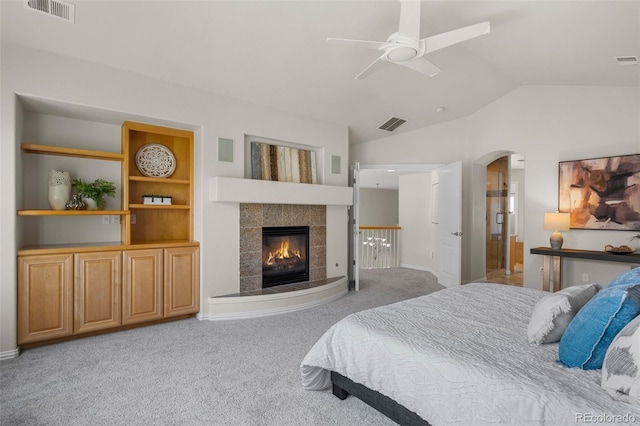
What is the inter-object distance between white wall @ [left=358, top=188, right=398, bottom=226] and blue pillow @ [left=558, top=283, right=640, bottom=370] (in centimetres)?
1105

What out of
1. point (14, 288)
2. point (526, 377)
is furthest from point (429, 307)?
point (14, 288)

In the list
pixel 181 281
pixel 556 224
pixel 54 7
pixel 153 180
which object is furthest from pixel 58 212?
pixel 556 224

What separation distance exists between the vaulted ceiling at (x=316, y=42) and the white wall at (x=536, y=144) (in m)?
0.33

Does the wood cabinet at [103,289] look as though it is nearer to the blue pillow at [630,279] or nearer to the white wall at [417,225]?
the blue pillow at [630,279]

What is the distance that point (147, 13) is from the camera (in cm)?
285

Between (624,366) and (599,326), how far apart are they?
21cm

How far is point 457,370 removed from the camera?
154cm

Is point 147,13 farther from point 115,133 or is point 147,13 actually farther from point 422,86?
point 422,86

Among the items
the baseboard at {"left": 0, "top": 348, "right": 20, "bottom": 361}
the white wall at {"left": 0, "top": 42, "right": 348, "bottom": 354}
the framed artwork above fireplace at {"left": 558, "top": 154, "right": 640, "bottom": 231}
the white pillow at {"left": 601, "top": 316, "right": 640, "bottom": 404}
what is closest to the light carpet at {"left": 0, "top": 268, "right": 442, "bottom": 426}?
the baseboard at {"left": 0, "top": 348, "right": 20, "bottom": 361}

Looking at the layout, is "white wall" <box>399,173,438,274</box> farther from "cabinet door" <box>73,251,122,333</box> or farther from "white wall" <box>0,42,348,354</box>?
"cabinet door" <box>73,251,122,333</box>

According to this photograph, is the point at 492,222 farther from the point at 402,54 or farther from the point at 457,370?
the point at 457,370

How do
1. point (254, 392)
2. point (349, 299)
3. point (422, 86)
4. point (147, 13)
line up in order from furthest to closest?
point (349, 299), point (422, 86), point (147, 13), point (254, 392)

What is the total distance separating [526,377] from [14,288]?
391cm

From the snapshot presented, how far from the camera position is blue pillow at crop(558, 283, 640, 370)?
1.45 metres
